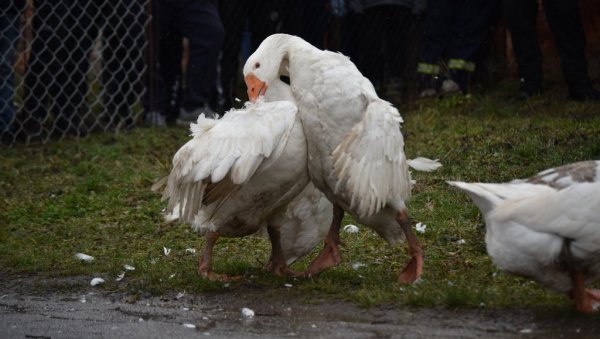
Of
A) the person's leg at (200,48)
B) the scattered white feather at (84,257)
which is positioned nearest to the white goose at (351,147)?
the scattered white feather at (84,257)

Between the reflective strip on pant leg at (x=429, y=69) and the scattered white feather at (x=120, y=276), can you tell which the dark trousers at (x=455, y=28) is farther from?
the scattered white feather at (x=120, y=276)

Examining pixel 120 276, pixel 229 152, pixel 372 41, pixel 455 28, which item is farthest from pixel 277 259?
pixel 455 28

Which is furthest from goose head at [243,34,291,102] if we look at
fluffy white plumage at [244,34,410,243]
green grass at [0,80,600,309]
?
green grass at [0,80,600,309]

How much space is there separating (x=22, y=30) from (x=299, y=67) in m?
5.92

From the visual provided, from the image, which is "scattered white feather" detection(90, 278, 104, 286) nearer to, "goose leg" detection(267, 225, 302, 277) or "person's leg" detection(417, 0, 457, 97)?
"goose leg" detection(267, 225, 302, 277)

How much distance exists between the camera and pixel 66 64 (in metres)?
11.8

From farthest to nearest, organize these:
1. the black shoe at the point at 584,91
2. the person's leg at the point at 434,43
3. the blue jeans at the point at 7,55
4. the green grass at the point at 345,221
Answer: the person's leg at the point at 434,43
the blue jeans at the point at 7,55
the black shoe at the point at 584,91
the green grass at the point at 345,221

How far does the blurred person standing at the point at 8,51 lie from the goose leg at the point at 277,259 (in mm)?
5517

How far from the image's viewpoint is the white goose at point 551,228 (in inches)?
208

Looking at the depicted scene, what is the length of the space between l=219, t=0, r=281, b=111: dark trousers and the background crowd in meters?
0.01

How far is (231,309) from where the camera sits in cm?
611

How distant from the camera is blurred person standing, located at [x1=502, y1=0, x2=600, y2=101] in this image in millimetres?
11312

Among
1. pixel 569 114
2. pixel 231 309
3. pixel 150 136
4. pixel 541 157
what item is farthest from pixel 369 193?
pixel 150 136

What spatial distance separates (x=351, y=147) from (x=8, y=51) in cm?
648
